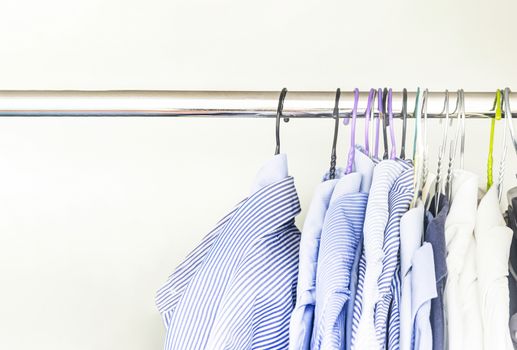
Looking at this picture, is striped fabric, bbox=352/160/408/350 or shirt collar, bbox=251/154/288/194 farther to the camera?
shirt collar, bbox=251/154/288/194

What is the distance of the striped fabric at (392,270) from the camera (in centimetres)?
58

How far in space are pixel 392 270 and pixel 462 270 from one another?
0.07 m

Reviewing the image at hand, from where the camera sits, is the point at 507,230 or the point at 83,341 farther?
the point at 83,341

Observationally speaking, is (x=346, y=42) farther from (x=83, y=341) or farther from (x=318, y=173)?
(x=83, y=341)

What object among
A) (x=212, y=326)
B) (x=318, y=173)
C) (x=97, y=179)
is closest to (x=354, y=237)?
(x=212, y=326)

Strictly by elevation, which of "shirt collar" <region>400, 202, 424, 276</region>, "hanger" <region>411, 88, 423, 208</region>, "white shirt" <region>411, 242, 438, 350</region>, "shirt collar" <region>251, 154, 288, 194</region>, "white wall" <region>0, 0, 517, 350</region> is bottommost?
"white shirt" <region>411, 242, 438, 350</region>

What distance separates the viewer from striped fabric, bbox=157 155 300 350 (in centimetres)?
64

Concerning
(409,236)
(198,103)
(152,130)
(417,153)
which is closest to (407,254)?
(409,236)

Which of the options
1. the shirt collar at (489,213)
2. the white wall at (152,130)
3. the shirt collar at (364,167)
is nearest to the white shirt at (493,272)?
the shirt collar at (489,213)

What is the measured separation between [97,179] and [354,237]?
0.58m

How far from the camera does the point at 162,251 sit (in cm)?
110

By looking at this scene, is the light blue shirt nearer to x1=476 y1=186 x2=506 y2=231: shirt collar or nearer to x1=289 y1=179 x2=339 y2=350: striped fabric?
x1=289 y1=179 x2=339 y2=350: striped fabric

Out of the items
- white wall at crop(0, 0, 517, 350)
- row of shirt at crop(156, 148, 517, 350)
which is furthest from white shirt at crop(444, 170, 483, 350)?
white wall at crop(0, 0, 517, 350)

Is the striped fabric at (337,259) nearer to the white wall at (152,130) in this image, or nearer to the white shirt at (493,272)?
the white shirt at (493,272)
